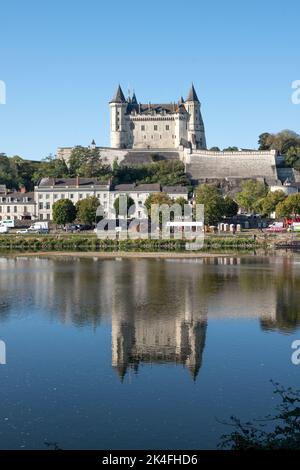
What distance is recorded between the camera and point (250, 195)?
6925 cm

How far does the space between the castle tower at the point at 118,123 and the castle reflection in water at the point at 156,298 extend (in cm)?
5238

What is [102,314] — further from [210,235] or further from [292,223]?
[292,223]

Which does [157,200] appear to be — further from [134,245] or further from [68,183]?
[68,183]

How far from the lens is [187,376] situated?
1472 cm

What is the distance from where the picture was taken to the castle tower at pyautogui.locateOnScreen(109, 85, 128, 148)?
3563 inches

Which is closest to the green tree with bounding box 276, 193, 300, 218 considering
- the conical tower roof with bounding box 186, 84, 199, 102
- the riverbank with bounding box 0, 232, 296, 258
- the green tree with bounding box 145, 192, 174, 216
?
the riverbank with bounding box 0, 232, 296, 258

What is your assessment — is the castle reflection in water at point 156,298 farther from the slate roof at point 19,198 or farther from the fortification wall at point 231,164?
the fortification wall at point 231,164

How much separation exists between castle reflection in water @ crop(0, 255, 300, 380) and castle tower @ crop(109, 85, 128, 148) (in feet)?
172

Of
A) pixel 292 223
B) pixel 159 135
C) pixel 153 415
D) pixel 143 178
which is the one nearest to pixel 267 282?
pixel 153 415

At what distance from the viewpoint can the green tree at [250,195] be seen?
68.7 meters

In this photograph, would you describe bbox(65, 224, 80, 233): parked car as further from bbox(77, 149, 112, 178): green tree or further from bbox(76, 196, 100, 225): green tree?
bbox(77, 149, 112, 178): green tree

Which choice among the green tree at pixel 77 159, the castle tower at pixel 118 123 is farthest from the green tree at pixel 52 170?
the castle tower at pixel 118 123

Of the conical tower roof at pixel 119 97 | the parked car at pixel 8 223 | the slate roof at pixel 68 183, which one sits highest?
the conical tower roof at pixel 119 97

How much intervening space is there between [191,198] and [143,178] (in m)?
10.9
